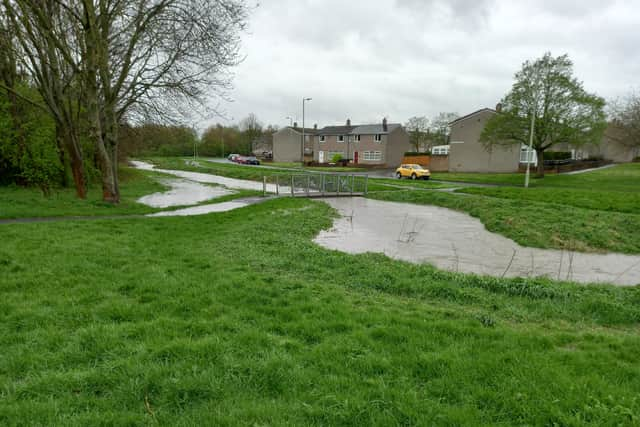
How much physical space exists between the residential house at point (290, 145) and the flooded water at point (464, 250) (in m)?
55.9

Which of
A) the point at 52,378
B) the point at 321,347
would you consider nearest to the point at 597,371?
the point at 321,347

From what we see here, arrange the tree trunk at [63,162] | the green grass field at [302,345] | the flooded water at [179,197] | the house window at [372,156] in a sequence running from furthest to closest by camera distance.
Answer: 1. the house window at [372,156]
2. the tree trunk at [63,162]
3. the flooded water at [179,197]
4. the green grass field at [302,345]

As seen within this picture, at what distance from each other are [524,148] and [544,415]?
46.4 m

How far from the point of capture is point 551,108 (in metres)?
30.0

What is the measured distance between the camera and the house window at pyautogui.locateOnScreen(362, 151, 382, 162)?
188 ft

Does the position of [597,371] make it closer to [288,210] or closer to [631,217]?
[288,210]

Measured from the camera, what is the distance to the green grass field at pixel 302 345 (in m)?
2.88

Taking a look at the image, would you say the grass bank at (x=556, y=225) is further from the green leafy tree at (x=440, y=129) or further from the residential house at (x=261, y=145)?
the residential house at (x=261, y=145)

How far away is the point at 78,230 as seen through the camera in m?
10.0

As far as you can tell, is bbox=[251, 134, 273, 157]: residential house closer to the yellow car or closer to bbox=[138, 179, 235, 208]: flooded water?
the yellow car

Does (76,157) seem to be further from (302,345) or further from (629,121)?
(629,121)

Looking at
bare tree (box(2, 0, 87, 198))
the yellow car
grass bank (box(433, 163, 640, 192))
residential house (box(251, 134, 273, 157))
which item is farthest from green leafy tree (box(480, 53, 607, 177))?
residential house (box(251, 134, 273, 157))

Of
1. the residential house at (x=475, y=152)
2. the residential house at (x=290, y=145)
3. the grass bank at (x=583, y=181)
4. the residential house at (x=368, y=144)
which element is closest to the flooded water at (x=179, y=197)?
the grass bank at (x=583, y=181)

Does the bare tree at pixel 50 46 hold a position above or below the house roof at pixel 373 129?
below
